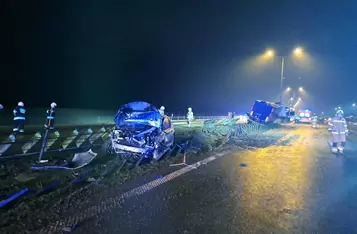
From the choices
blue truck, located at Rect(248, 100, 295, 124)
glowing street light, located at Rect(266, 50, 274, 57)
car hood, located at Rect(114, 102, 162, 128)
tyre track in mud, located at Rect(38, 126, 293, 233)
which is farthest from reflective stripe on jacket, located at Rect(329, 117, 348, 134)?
glowing street light, located at Rect(266, 50, 274, 57)

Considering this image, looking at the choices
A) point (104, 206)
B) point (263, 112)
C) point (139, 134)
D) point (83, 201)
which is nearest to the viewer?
point (104, 206)

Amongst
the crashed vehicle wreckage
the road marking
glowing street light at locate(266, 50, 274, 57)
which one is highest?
glowing street light at locate(266, 50, 274, 57)

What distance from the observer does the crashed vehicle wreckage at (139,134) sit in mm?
7621

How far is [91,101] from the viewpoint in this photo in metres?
46.7

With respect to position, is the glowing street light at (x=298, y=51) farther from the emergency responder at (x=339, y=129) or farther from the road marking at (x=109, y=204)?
the road marking at (x=109, y=204)

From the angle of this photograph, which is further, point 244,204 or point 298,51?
point 298,51

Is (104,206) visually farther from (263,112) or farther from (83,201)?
(263,112)

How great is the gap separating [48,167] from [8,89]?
41.2 metres

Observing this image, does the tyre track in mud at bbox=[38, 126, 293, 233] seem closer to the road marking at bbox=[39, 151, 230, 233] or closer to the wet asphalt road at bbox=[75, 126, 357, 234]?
the road marking at bbox=[39, 151, 230, 233]

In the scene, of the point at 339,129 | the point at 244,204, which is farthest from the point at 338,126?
the point at 244,204

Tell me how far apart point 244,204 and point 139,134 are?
4.02m

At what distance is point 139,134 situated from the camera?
7520mm

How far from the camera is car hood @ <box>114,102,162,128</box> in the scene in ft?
27.9

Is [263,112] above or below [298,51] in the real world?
below
